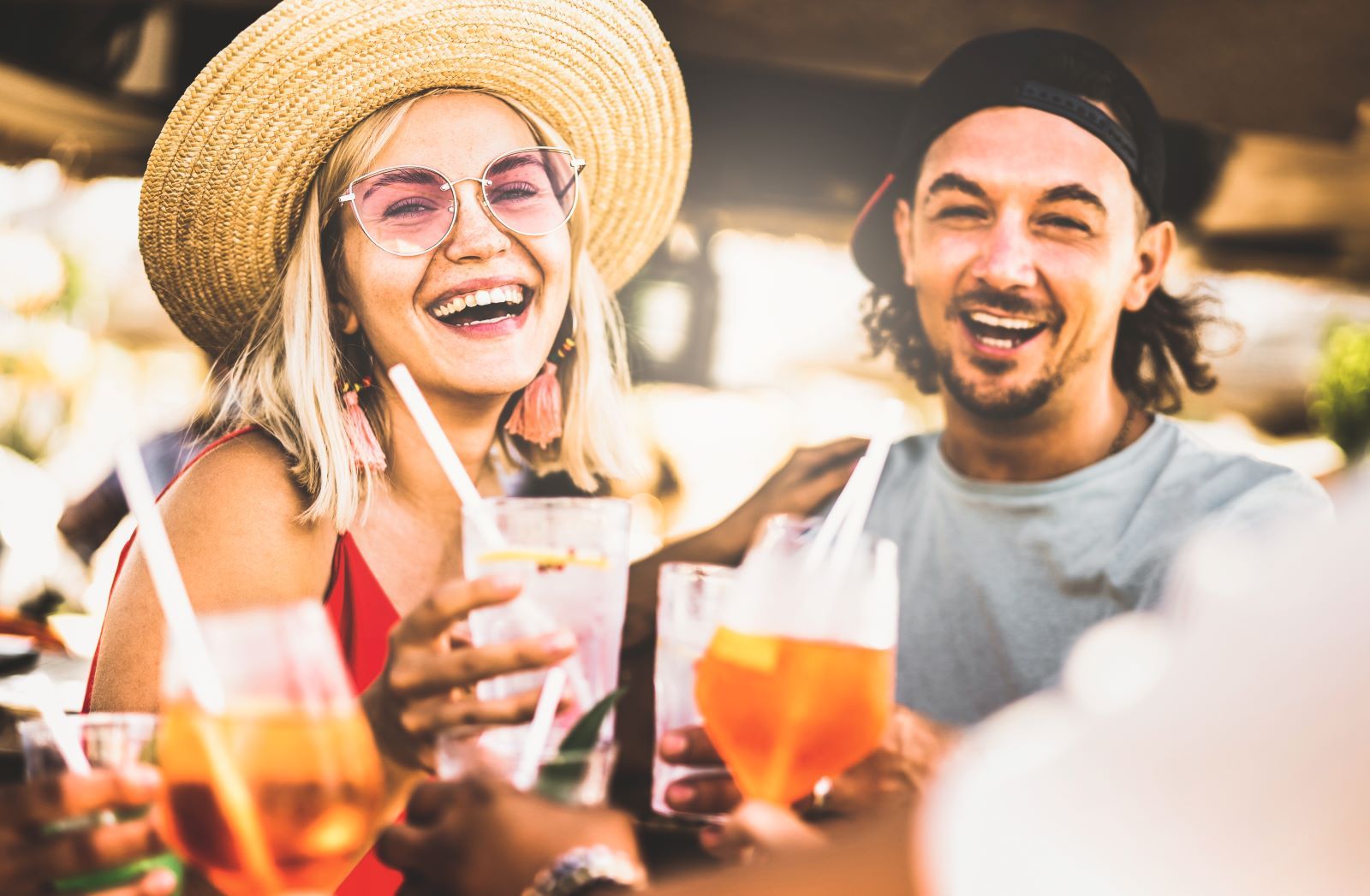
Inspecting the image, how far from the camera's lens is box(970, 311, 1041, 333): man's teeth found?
185cm

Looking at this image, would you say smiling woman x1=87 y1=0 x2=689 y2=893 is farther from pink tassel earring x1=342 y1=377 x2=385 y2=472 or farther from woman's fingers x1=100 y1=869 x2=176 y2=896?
woman's fingers x1=100 y1=869 x2=176 y2=896

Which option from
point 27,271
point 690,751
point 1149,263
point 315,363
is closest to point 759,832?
point 690,751

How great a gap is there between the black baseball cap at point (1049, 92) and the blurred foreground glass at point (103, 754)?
1.44 metres

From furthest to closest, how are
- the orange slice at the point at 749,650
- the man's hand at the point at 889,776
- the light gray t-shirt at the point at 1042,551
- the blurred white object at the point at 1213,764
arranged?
the light gray t-shirt at the point at 1042,551, the man's hand at the point at 889,776, the orange slice at the point at 749,650, the blurred white object at the point at 1213,764

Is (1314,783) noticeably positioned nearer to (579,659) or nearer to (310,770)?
(310,770)

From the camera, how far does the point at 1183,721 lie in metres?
0.73

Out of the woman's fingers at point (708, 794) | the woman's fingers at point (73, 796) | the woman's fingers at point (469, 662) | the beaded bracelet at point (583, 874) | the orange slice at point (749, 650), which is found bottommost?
the woman's fingers at point (708, 794)

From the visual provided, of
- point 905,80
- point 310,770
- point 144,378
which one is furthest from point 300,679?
point 905,80

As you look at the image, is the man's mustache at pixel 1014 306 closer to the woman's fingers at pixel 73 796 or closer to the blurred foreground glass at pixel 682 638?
the blurred foreground glass at pixel 682 638

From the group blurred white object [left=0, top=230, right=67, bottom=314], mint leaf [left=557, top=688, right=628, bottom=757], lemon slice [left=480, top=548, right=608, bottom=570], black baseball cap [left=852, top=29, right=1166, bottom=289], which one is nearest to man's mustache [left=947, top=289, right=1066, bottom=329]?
black baseball cap [left=852, top=29, right=1166, bottom=289]

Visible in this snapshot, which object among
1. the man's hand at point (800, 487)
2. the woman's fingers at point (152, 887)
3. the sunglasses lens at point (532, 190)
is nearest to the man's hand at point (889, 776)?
the man's hand at point (800, 487)

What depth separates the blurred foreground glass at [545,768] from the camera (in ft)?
3.70

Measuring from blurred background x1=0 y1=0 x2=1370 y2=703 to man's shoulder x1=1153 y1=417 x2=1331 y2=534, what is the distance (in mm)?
66

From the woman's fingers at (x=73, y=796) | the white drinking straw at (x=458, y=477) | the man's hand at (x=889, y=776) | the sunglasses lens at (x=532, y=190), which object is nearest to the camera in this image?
the woman's fingers at (x=73, y=796)
